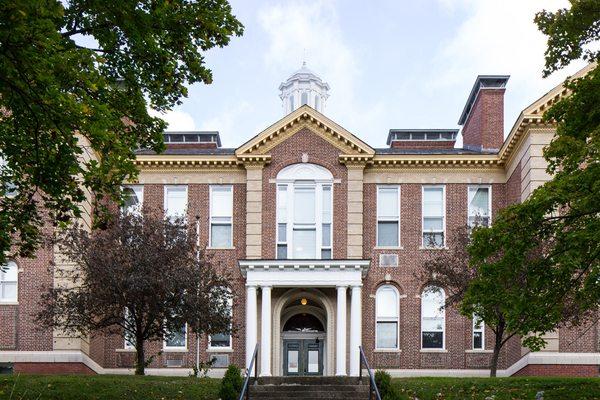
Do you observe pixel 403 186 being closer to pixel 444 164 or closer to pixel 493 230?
pixel 444 164

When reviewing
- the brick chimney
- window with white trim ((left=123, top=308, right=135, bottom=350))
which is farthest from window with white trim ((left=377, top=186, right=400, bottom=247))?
window with white trim ((left=123, top=308, right=135, bottom=350))

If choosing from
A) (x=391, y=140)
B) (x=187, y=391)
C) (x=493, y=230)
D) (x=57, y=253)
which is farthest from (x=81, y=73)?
(x=391, y=140)

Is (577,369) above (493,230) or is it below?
below

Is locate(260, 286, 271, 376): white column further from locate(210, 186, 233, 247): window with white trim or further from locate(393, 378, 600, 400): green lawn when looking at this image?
locate(393, 378, 600, 400): green lawn

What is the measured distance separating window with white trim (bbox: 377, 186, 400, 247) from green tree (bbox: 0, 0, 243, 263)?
16189mm

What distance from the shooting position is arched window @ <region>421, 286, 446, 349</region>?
1428 inches

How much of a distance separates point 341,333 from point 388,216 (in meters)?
4.93

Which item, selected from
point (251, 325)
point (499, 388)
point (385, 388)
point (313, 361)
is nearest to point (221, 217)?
point (251, 325)

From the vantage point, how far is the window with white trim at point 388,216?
122ft

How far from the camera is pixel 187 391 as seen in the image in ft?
83.6

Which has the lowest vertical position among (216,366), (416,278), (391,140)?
(216,366)

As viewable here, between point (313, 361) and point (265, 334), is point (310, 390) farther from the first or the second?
point (313, 361)

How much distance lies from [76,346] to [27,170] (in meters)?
15.5

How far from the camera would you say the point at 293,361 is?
3706cm
